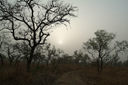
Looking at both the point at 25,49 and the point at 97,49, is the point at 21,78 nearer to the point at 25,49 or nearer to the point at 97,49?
the point at 25,49

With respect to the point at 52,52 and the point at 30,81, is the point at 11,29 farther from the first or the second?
the point at 52,52

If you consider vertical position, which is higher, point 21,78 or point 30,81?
point 21,78

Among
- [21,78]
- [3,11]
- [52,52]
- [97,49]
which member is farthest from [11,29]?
[52,52]

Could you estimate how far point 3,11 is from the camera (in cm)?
726

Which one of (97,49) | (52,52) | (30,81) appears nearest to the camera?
(30,81)

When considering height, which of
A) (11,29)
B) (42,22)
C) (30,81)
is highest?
(42,22)

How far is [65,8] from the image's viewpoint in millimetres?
8875

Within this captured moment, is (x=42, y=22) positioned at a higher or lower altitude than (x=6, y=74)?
higher

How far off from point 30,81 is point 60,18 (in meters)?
7.07

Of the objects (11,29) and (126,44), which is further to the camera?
(126,44)

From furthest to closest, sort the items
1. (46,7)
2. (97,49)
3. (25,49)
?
(97,49)
(25,49)
(46,7)

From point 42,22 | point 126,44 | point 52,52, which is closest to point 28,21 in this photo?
point 42,22

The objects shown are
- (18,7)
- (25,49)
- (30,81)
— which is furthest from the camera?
(25,49)

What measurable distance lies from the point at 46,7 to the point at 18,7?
9.36ft
